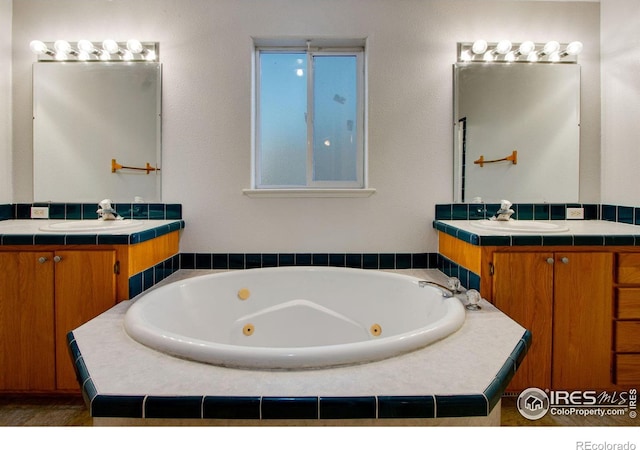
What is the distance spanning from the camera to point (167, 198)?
2.43 meters

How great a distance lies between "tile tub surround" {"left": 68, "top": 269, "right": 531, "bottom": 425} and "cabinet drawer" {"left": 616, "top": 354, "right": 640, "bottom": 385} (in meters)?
1.12

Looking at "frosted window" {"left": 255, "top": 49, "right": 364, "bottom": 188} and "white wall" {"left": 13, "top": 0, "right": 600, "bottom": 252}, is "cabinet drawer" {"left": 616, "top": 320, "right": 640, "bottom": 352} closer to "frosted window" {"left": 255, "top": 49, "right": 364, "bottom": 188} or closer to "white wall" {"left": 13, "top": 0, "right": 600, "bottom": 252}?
"white wall" {"left": 13, "top": 0, "right": 600, "bottom": 252}

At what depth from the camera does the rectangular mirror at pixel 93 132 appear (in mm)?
2428

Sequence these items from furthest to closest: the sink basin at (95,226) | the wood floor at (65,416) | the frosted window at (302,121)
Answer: the frosted window at (302,121), the sink basin at (95,226), the wood floor at (65,416)

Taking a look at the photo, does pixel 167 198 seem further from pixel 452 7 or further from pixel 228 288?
pixel 452 7

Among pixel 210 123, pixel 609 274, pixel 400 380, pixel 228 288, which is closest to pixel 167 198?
pixel 210 123

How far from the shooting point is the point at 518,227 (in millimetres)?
2109

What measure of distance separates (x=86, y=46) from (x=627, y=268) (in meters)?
3.10

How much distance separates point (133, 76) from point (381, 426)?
2381 millimetres

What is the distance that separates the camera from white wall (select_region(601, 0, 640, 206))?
2.25 meters

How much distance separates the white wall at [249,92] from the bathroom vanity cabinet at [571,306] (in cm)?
66

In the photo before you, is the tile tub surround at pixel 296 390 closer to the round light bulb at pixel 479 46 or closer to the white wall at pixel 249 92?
the white wall at pixel 249 92

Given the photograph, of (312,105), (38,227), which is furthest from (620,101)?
(38,227)

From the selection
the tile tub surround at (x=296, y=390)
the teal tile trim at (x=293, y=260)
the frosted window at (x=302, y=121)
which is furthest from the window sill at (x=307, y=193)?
the tile tub surround at (x=296, y=390)
